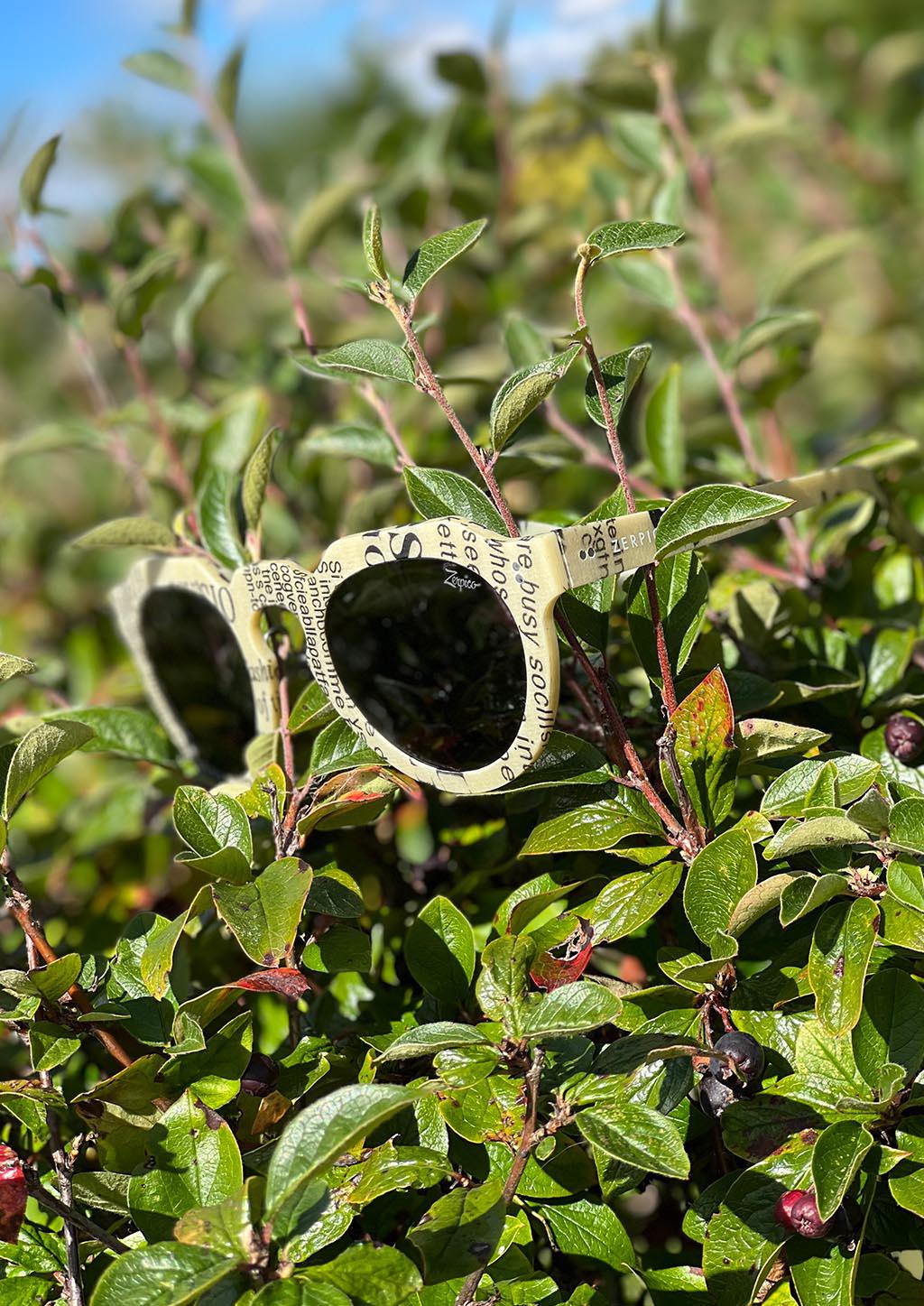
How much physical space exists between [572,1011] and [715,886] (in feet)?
0.42

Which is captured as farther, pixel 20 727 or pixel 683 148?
pixel 683 148

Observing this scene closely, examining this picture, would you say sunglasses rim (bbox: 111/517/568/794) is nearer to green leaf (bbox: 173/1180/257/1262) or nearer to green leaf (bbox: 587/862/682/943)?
green leaf (bbox: 587/862/682/943)

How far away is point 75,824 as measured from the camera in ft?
4.10

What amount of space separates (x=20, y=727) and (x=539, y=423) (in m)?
0.67

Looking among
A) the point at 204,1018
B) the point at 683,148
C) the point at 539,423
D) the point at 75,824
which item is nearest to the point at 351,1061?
the point at 204,1018

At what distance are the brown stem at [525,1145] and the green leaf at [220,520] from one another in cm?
53

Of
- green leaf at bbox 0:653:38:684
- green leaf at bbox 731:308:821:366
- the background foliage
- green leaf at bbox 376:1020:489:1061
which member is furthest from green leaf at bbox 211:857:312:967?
green leaf at bbox 731:308:821:366

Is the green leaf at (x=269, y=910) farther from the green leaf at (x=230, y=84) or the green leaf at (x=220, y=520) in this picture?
the green leaf at (x=230, y=84)

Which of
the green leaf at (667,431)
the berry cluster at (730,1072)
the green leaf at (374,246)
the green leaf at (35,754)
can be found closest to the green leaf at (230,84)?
the green leaf at (667,431)

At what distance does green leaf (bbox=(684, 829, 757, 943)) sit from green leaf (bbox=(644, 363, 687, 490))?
535 millimetres

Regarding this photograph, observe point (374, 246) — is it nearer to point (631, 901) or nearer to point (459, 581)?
point (459, 581)

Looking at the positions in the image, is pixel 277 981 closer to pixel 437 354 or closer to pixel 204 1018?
pixel 204 1018

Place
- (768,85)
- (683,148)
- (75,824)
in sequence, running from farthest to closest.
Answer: (768,85), (683,148), (75,824)

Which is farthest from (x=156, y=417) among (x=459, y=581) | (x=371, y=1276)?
(x=371, y=1276)
